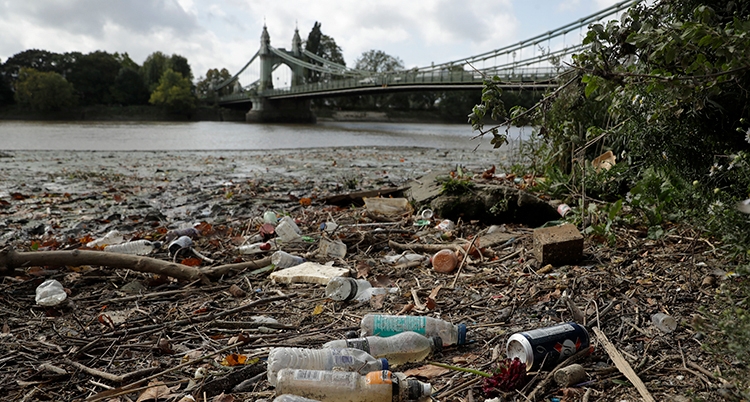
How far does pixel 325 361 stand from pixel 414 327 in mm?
380

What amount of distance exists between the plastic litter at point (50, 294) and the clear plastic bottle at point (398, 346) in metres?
1.39

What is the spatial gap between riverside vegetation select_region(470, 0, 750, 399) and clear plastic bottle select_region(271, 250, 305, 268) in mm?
1360

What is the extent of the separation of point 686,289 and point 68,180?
266 inches

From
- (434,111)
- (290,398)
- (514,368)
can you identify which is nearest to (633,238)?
(514,368)

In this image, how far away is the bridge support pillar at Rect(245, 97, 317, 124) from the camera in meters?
39.8

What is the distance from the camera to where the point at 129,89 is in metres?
50.7

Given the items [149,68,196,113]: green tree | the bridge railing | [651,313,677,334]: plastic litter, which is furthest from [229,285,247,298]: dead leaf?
[149,68,196,113]: green tree

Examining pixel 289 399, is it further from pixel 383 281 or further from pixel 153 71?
pixel 153 71

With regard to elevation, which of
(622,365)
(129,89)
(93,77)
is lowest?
(622,365)

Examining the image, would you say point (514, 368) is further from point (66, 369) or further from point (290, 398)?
point (66, 369)

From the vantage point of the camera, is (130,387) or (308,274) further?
(308,274)

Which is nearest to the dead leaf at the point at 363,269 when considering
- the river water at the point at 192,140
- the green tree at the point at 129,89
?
the river water at the point at 192,140

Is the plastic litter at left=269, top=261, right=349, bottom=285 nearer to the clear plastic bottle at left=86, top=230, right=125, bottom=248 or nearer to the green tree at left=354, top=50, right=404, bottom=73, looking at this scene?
the clear plastic bottle at left=86, top=230, right=125, bottom=248

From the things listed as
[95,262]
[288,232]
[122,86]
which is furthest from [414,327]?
[122,86]
